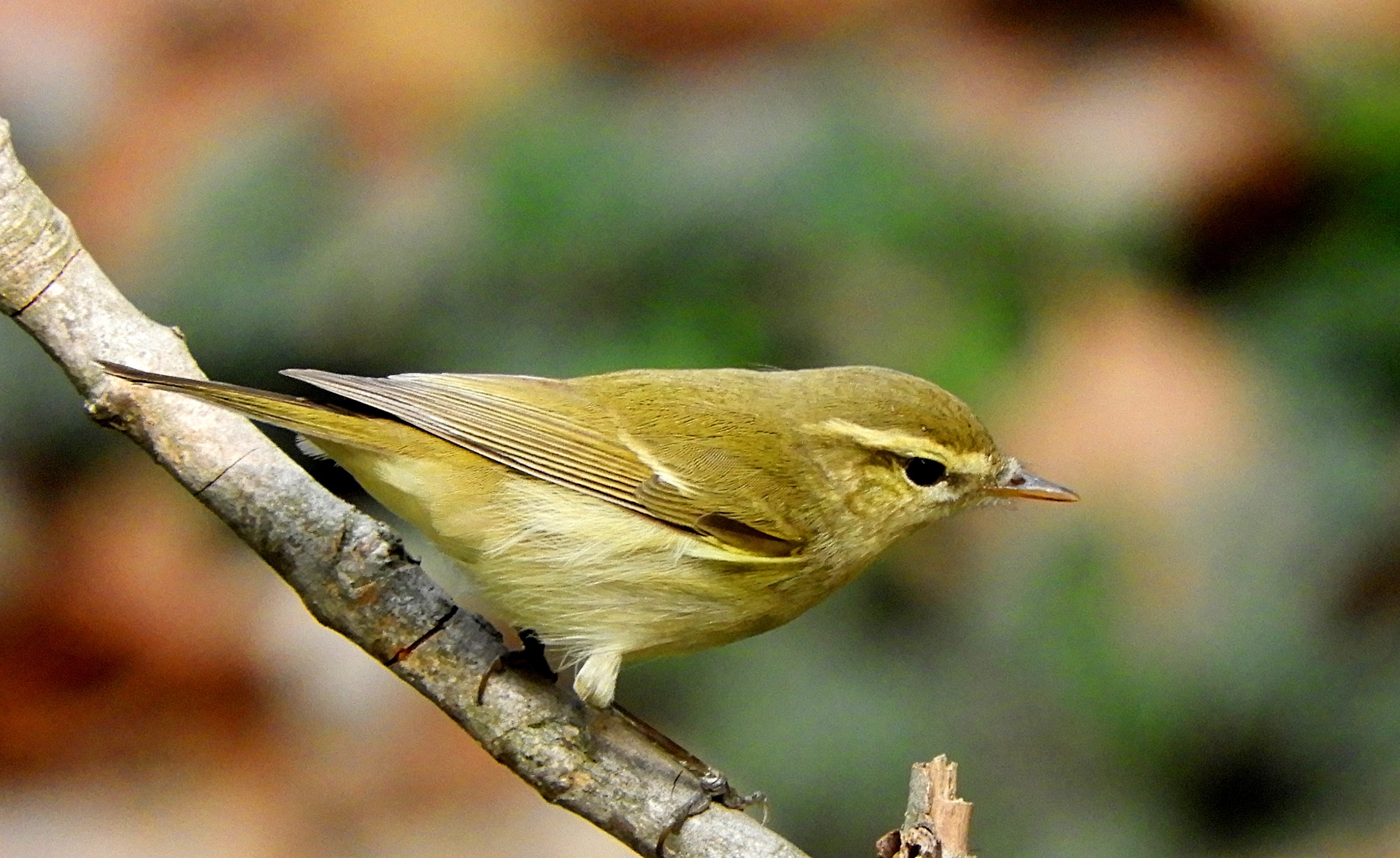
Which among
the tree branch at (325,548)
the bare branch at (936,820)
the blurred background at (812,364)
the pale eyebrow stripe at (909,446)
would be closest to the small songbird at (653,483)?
the pale eyebrow stripe at (909,446)

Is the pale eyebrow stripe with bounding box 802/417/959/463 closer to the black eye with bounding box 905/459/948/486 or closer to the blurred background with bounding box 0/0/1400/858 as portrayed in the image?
the black eye with bounding box 905/459/948/486

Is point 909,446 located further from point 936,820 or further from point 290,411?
point 290,411

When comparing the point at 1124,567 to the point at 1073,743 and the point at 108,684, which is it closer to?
the point at 1073,743

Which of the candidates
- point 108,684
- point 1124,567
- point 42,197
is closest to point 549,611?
point 42,197

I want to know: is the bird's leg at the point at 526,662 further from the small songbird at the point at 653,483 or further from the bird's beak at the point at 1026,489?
the bird's beak at the point at 1026,489

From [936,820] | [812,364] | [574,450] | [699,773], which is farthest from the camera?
[812,364]

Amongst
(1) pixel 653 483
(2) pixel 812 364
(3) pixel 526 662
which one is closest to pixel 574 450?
(1) pixel 653 483

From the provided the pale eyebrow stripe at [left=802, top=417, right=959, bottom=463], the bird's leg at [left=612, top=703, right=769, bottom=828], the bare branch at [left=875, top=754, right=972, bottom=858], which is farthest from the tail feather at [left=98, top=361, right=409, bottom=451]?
the bare branch at [left=875, top=754, right=972, bottom=858]
